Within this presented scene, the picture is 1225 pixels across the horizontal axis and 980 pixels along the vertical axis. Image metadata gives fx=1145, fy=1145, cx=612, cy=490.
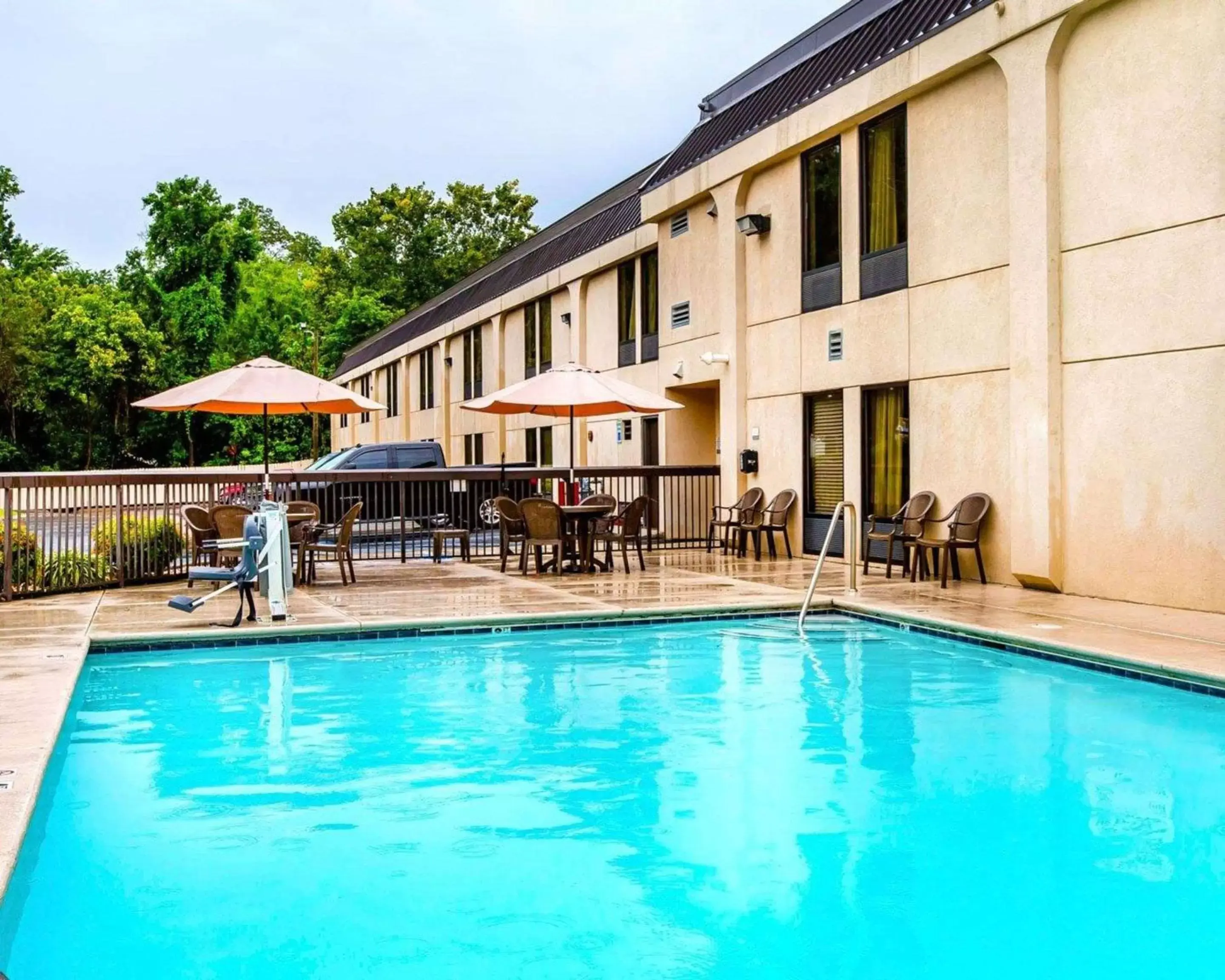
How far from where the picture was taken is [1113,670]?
745cm

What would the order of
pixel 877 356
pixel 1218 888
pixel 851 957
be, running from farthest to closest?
pixel 877 356 < pixel 1218 888 < pixel 851 957

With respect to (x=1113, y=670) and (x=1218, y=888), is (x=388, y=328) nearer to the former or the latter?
(x=1113, y=670)

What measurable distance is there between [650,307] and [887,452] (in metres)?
7.62

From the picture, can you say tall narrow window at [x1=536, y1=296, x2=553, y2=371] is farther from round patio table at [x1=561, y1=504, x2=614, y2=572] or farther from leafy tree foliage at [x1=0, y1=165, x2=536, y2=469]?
leafy tree foliage at [x1=0, y1=165, x2=536, y2=469]

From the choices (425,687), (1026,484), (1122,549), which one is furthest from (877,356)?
(425,687)

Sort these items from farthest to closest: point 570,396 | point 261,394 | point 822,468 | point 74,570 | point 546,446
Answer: point 546,446 → point 822,468 → point 570,396 → point 261,394 → point 74,570

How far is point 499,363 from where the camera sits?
1124 inches

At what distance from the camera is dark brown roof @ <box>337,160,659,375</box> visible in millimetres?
22062

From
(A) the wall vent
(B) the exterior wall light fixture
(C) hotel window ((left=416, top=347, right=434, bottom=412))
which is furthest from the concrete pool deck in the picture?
(C) hotel window ((left=416, top=347, right=434, bottom=412))

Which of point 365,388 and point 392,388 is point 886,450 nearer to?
point 392,388

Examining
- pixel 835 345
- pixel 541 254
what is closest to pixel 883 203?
pixel 835 345

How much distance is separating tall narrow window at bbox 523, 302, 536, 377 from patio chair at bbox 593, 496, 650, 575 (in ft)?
40.7

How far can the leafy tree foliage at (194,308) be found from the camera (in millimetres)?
41812

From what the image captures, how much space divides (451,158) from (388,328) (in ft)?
84.3
